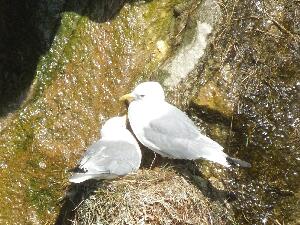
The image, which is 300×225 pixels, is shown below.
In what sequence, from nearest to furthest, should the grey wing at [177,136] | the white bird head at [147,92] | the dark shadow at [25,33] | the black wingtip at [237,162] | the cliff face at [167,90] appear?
the black wingtip at [237,162] < the grey wing at [177,136] < the cliff face at [167,90] < the white bird head at [147,92] < the dark shadow at [25,33]

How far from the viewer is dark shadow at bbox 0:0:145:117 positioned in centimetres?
728

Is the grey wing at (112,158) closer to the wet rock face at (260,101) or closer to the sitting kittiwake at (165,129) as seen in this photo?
the sitting kittiwake at (165,129)

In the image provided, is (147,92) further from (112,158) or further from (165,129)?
(112,158)

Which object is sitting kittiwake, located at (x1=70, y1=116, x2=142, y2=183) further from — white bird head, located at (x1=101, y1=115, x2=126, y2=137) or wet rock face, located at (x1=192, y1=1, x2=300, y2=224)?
wet rock face, located at (x1=192, y1=1, x2=300, y2=224)

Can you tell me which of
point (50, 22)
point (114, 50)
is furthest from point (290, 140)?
point (50, 22)

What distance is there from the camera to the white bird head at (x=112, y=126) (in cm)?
697

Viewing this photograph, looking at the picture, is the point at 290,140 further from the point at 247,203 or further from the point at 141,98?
the point at 141,98

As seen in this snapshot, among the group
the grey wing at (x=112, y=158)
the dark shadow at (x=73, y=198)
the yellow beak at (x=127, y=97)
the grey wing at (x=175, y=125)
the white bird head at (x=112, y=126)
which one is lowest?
the dark shadow at (x=73, y=198)

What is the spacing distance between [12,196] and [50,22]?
1.48 m

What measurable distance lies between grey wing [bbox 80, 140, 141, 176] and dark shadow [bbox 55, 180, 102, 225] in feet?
0.69

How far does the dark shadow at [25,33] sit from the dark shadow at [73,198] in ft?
3.18

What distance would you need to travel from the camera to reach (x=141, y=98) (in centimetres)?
712

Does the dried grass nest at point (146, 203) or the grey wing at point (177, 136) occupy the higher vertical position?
the grey wing at point (177, 136)

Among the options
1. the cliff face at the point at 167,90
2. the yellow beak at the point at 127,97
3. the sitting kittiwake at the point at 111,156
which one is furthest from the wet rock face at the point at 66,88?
the sitting kittiwake at the point at 111,156
